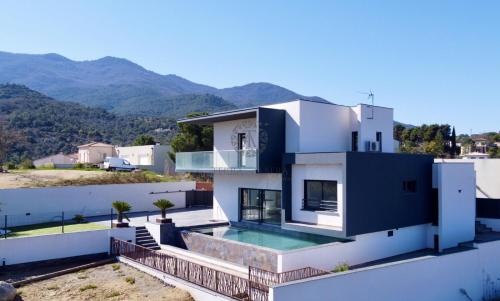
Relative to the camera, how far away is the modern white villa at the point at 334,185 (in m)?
17.7

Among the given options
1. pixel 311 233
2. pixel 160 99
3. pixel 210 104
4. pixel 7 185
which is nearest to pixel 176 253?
pixel 311 233

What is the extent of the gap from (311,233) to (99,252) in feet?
31.9

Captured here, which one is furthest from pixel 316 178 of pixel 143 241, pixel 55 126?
pixel 55 126

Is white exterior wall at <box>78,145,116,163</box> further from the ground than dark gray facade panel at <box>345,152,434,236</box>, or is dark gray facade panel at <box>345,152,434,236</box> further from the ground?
white exterior wall at <box>78,145,116,163</box>

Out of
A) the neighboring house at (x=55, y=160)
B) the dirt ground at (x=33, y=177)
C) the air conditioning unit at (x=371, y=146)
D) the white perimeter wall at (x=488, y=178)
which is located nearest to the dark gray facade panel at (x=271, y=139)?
the air conditioning unit at (x=371, y=146)

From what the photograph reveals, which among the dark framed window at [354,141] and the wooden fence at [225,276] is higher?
the dark framed window at [354,141]

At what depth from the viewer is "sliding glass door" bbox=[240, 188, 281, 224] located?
21828 millimetres

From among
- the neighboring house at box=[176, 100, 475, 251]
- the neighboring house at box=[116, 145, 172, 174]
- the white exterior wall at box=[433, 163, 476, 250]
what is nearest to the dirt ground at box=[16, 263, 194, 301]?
the neighboring house at box=[176, 100, 475, 251]

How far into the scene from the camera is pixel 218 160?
23.3 m

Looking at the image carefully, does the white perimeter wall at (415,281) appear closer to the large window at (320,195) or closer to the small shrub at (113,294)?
the large window at (320,195)

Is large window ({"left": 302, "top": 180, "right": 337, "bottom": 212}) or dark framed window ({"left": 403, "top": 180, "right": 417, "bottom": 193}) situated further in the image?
dark framed window ({"left": 403, "top": 180, "right": 417, "bottom": 193})

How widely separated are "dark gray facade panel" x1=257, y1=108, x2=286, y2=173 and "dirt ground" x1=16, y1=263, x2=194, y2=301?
23.6 feet

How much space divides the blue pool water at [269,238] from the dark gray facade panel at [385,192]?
1624mm

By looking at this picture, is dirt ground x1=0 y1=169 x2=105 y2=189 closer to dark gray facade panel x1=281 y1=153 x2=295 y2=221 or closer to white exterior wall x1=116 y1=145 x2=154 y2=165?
white exterior wall x1=116 y1=145 x2=154 y2=165
